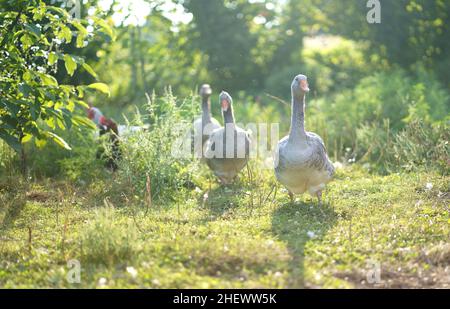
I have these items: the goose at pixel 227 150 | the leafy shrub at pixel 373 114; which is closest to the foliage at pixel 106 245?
the goose at pixel 227 150

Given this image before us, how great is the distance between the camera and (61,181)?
25.8ft

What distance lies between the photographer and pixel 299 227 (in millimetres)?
5914

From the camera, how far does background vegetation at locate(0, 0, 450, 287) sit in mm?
4875

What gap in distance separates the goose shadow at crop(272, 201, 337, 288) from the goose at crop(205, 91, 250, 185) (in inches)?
43.2

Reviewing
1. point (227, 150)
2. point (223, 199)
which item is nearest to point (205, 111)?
point (227, 150)

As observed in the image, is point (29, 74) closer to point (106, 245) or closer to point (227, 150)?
point (106, 245)

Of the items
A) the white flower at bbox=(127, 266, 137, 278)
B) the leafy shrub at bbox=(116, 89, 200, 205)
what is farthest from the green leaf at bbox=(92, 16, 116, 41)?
the white flower at bbox=(127, 266, 137, 278)

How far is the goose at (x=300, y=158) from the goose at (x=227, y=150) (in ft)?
3.72

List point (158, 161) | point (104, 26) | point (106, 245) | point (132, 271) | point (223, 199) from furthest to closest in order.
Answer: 1. point (158, 161)
2. point (223, 199)
3. point (104, 26)
4. point (106, 245)
5. point (132, 271)

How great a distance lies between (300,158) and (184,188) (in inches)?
70.6

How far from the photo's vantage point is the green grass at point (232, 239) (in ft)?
15.4

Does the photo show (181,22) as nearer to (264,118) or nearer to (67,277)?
(264,118)
